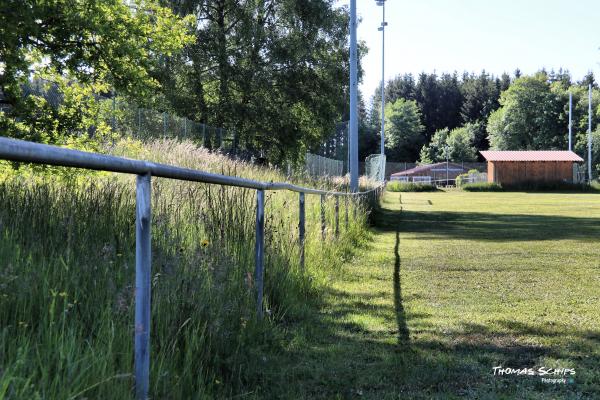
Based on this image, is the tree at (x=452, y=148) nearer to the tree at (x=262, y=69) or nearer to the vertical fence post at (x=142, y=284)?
the tree at (x=262, y=69)

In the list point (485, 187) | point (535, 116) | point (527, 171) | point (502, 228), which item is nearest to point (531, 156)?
point (527, 171)

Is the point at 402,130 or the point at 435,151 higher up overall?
the point at 402,130

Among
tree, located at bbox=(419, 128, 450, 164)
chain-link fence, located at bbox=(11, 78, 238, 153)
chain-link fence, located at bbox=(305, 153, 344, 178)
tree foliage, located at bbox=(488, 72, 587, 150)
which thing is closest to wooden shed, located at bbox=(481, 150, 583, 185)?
tree foliage, located at bbox=(488, 72, 587, 150)

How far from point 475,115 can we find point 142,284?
13181 cm

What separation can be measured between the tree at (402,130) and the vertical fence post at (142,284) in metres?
116

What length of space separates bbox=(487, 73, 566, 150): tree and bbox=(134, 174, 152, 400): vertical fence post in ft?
329

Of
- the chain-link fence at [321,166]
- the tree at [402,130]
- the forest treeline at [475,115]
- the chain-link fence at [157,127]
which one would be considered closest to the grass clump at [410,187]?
the chain-link fence at [321,166]

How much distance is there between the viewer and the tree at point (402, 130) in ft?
383

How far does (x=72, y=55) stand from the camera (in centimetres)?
879

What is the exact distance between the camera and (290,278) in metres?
6.43

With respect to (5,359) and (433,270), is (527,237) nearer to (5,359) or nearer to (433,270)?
(433,270)

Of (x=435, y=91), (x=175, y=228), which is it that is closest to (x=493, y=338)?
(x=175, y=228)

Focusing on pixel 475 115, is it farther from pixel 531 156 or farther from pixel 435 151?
pixel 531 156

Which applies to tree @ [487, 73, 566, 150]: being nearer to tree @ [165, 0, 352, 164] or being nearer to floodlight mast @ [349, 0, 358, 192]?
tree @ [165, 0, 352, 164]
